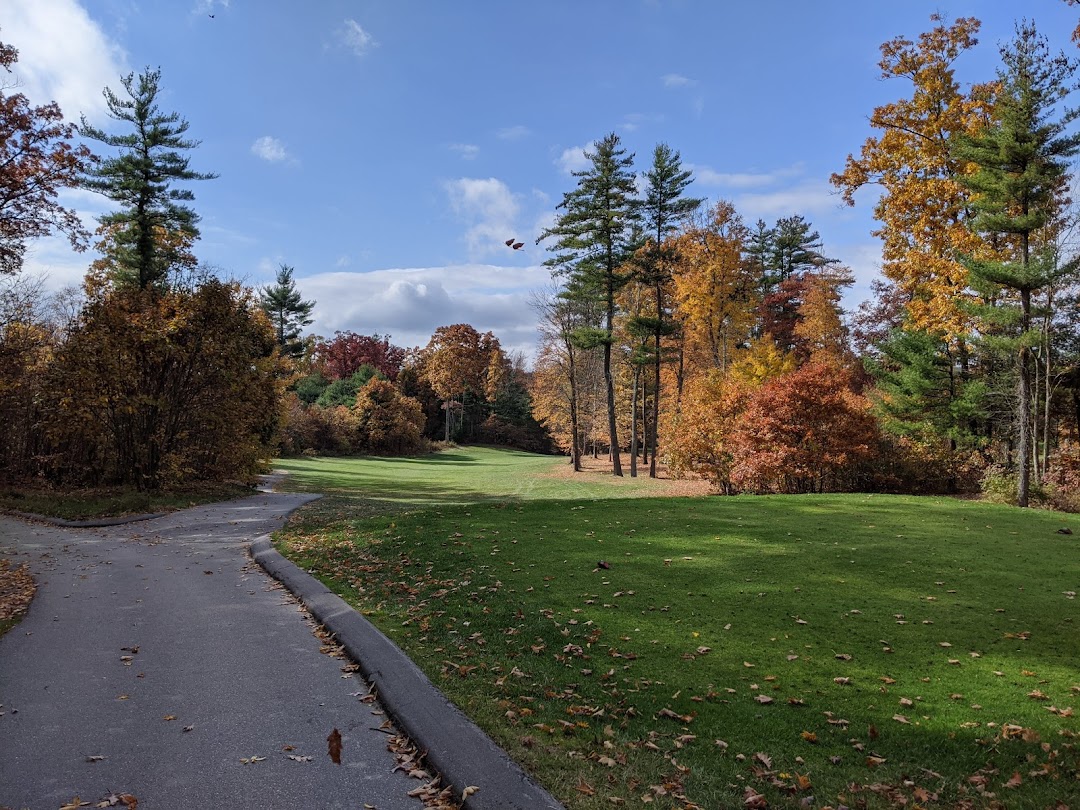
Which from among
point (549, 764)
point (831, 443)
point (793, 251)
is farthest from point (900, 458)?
point (793, 251)

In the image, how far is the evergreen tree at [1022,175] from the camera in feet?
47.9

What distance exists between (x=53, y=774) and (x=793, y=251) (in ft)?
154

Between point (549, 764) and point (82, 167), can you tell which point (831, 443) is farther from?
point (82, 167)

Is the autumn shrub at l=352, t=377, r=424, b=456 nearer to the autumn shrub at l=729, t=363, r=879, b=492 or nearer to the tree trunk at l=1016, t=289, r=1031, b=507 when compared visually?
the autumn shrub at l=729, t=363, r=879, b=492

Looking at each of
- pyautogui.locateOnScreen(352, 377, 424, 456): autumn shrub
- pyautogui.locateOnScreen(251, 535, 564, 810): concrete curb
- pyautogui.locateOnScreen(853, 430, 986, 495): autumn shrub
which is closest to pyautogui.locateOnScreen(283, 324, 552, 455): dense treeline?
pyautogui.locateOnScreen(352, 377, 424, 456): autumn shrub

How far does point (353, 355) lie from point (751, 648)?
2958 inches

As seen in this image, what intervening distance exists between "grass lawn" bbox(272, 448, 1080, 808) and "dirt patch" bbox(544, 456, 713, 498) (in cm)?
1088

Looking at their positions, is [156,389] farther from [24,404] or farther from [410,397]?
[410,397]

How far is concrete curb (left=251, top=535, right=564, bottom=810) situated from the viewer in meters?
2.91

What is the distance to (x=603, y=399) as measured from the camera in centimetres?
3878

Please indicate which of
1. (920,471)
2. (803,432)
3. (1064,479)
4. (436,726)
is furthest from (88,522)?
(1064,479)

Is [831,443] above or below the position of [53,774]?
above

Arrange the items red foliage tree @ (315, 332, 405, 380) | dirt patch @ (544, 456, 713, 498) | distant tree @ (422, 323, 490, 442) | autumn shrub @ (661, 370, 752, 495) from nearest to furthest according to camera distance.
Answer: autumn shrub @ (661, 370, 752, 495) → dirt patch @ (544, 456, 713, 498) → distant tree @ (422, 323, 490, 442) → red foliage tree @ (315, 332, 405, 380)

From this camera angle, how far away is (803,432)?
1609 cm
